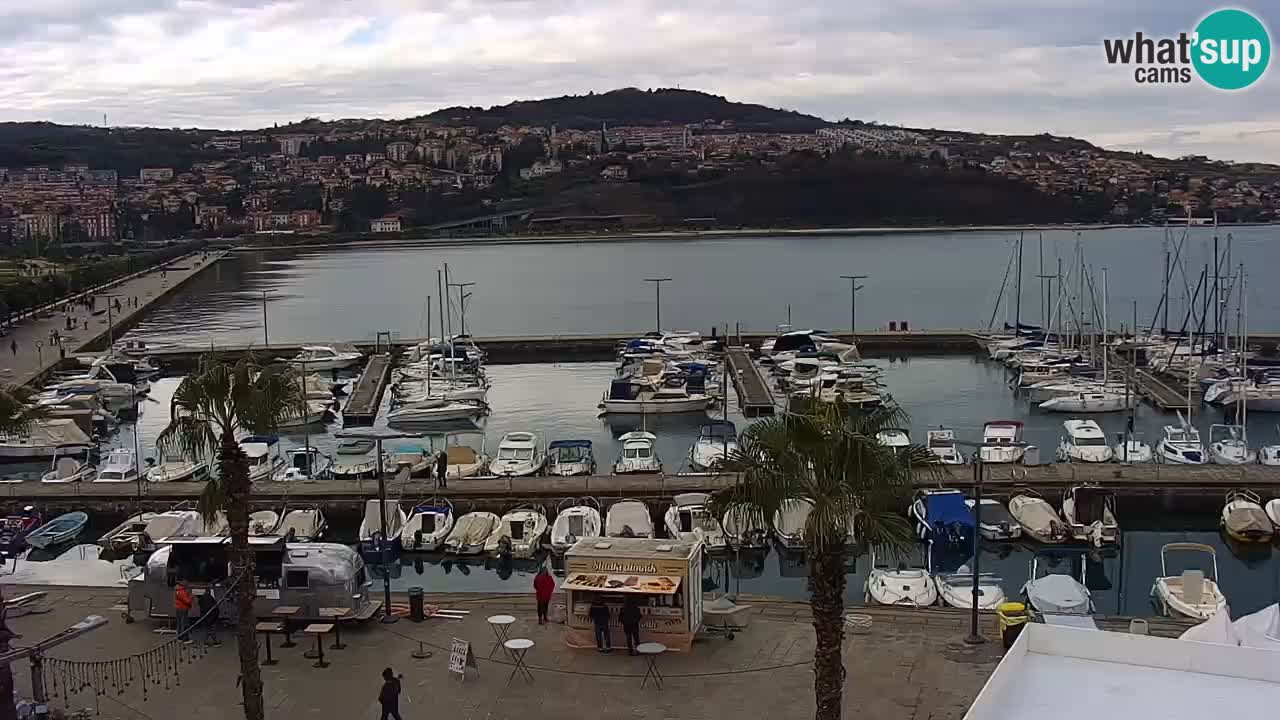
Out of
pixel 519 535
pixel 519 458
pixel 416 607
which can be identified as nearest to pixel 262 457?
pixel 519 458

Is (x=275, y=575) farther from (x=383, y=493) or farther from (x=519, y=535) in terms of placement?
(x=519, y=535)

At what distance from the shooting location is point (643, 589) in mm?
10328

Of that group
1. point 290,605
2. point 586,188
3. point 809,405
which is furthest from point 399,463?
point 586,188

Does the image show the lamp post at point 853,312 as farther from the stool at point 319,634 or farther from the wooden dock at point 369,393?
the stool at point 319,634

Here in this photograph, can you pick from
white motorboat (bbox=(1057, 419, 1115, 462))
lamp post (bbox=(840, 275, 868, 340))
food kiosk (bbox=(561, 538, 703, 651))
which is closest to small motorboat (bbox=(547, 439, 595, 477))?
white motorboat (bbox=(1057, 419, 1115, 462))

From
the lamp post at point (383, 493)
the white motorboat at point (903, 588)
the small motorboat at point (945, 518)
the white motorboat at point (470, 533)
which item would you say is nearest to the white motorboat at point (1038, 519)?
the small motorboat at point (945, 518)

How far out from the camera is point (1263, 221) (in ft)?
573

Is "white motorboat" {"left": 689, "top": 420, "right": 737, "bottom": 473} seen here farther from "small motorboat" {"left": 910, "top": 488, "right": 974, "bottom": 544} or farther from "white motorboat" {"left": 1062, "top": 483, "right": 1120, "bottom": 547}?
"white motorboat" {"left": 1062, "top": 483, "right": 1120, "bottom": 547}

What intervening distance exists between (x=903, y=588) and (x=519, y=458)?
1042 centimetres

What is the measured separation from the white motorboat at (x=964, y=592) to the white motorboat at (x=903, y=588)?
0.42ft

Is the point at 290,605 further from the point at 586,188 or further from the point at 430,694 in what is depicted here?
the point at 586,188

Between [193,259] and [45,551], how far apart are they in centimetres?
10014

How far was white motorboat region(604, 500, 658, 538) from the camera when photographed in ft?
59.7

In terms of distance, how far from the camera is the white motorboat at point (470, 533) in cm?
1848
